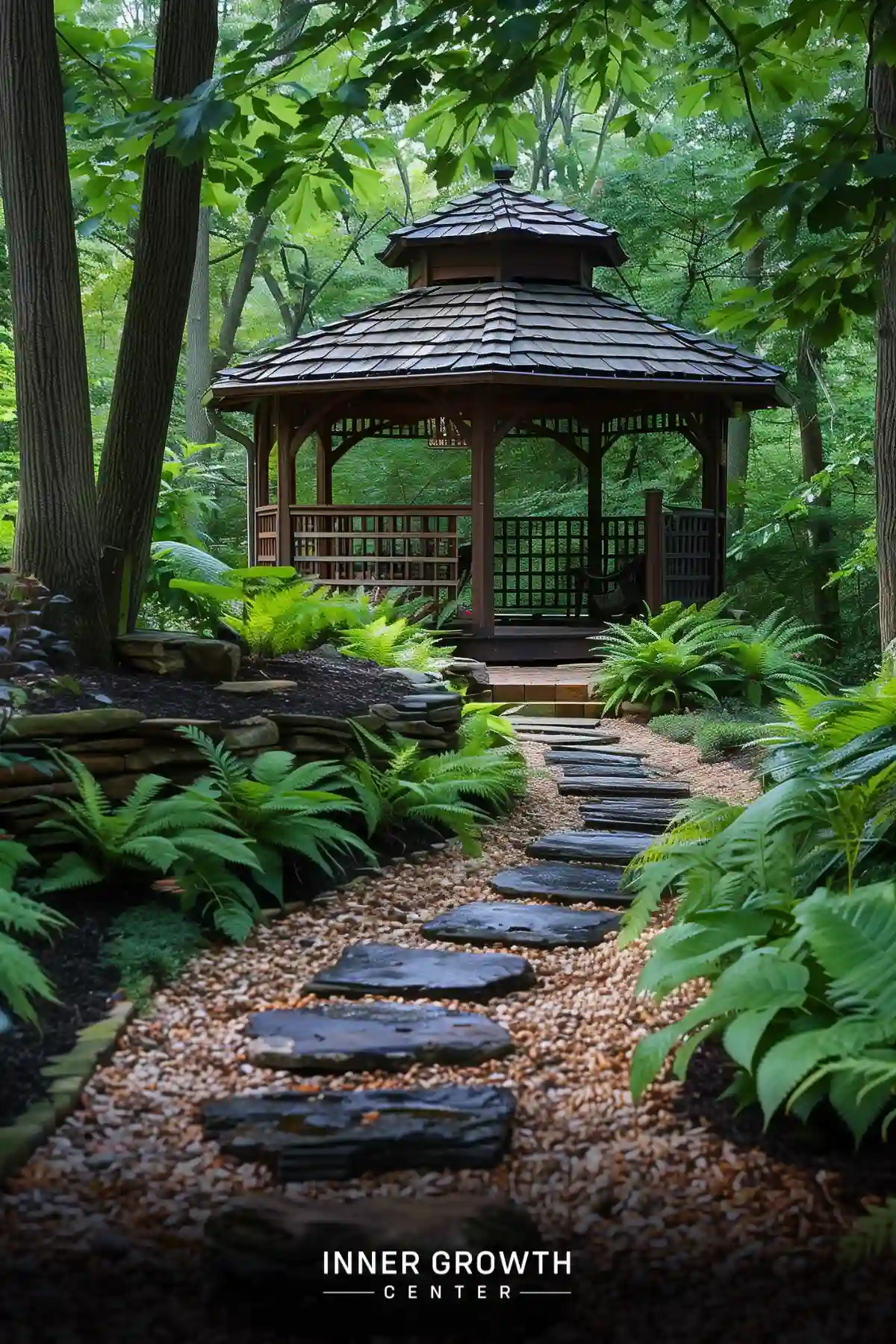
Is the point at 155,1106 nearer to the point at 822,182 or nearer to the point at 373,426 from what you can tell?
the point at 822,182

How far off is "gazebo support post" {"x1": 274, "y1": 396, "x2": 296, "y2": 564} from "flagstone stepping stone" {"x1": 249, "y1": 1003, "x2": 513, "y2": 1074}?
9.84 m

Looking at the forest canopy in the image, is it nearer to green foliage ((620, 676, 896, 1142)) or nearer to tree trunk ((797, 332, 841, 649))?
green foliage ((620, 676, 896, 1142))

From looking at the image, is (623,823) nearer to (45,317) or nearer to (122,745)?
(122,745)

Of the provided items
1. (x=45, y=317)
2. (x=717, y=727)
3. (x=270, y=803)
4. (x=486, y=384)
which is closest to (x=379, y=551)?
(x=486, y=384)

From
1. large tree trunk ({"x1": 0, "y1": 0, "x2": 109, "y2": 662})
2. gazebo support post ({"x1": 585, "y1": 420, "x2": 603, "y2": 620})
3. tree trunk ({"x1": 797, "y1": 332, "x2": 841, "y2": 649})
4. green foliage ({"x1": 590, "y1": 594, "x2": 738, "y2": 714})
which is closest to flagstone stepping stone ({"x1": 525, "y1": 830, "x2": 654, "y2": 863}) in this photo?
large tree trunk ({"x1": 0, "y1": 0, "x2": 109, "y2": 662})

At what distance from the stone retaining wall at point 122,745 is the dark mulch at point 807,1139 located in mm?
2482

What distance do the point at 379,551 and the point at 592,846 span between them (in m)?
7.51

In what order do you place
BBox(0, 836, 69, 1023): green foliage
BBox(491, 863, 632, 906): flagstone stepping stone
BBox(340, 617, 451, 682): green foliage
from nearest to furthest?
BBox(0, 836, 69, 1023): green foliage < BBox(491, 863, 632, 906): flagstone stepping stone < BBox(340, 617, 451, 682): green foliage

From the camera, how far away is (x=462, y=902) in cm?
500

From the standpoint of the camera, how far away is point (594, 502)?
51.7 ft

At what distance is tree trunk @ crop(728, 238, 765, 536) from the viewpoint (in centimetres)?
1847

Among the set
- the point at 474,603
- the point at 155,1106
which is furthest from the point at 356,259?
the point at 155,1106

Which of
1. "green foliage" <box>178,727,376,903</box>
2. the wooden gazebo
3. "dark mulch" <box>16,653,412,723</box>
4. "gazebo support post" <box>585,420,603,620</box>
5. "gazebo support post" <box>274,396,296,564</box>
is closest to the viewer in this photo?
"green foliage" <box>178,727,376,903</box>

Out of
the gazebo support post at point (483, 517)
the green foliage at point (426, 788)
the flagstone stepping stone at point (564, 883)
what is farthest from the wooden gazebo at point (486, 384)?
the flagstone stepping stone at point (564, 883)
